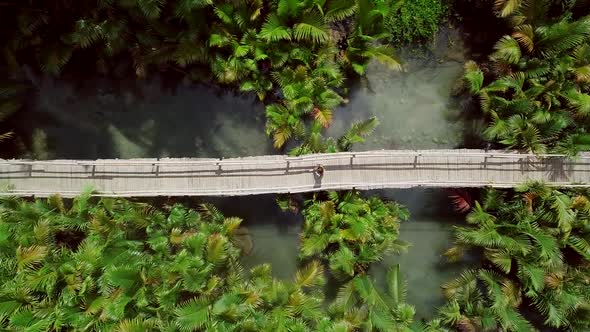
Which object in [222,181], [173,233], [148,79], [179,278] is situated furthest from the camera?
[148,79]

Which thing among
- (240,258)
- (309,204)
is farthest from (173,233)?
(309,204)

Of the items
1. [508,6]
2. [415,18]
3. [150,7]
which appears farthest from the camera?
[415,18]

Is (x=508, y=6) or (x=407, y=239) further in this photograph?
(x=407, y=239)

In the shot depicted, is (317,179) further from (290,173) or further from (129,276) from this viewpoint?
(129,276)

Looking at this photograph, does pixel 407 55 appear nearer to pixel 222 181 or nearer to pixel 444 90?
pixel 444 90

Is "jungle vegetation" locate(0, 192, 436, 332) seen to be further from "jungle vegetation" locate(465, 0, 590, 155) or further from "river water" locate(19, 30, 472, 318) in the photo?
"jungle vegetation" locate(465, 0, 590, 155)

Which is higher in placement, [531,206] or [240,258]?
[531,206]

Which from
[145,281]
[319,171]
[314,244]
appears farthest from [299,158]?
[145,281]

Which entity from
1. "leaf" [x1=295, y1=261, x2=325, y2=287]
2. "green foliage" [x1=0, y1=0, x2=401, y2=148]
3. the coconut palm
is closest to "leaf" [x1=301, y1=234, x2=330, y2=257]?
"leaf" [x1=295, y1=261, x2=325, y2=287]
